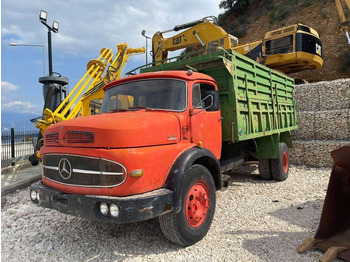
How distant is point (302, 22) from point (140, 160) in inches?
1168

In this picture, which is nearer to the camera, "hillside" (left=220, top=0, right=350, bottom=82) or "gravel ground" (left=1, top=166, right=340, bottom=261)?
"gravel ground" (left=1, top=166, right=340, bottom=261)

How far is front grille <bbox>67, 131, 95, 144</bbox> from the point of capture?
2854mm

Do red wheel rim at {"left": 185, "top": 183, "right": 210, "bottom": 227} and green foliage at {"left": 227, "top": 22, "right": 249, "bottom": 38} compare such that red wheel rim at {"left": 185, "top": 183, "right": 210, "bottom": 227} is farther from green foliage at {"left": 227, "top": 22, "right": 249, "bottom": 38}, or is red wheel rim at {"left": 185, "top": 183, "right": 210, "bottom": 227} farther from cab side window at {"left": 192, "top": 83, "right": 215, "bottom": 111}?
green foliage at {"left": 227, "top": 22, "right": 249, "bottom": 38}

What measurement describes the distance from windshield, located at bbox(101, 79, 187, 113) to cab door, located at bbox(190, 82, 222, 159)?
0.83 ft

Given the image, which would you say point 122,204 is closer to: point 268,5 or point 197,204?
point 197,204

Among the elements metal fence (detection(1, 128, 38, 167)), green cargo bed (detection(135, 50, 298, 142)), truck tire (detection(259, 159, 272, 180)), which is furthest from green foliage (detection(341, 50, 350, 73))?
metal fence (detection(1, 128, 38, 167))

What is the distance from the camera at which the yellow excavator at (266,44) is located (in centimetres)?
1012

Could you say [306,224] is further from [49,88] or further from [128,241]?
[49,88]

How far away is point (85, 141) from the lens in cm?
289

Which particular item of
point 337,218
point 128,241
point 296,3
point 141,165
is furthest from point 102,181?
point 296,3

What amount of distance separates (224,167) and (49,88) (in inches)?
272

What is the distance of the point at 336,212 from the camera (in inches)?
134

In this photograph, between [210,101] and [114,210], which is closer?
[114,210]

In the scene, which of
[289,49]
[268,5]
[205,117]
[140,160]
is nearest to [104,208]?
[140,160]
